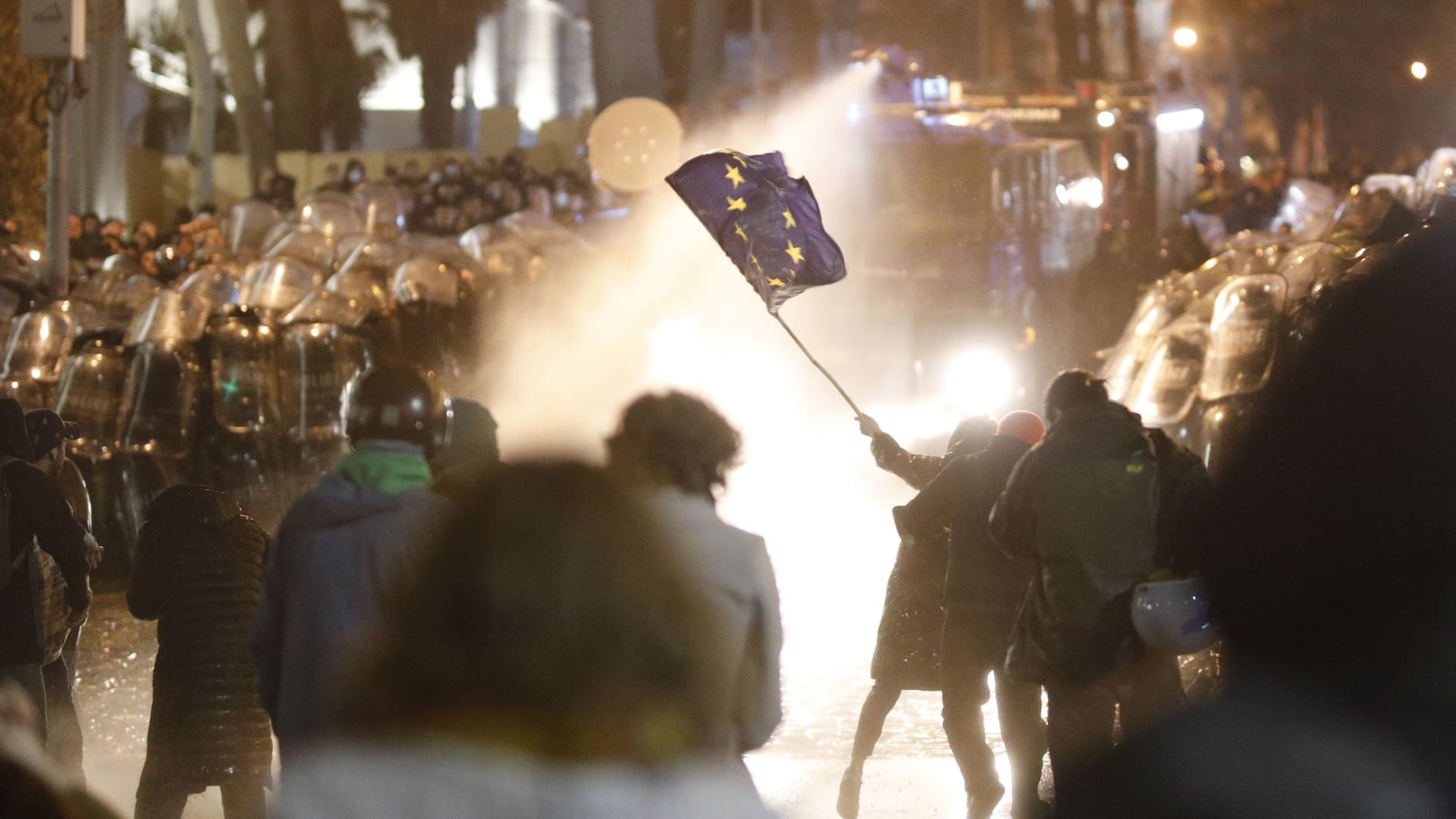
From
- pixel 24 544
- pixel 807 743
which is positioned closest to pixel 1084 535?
pixel 807 743

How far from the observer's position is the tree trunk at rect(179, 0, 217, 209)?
2872 centimetres

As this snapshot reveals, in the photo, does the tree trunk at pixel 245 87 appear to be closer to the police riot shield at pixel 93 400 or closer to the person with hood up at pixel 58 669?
the police riot shield at pixel 93 400

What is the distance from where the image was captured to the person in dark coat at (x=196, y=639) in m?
5.45

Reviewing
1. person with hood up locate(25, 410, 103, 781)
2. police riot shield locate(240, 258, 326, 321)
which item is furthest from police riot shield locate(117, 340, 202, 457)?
person with hood up locate(25, 410, 103, 781)

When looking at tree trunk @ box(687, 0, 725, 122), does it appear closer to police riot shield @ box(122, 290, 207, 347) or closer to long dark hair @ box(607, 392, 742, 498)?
police riot shield @ box(122, 290, 207, 347)

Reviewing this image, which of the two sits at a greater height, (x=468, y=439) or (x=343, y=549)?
(x=468, y=439)

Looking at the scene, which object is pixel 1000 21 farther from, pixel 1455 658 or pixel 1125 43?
pixel 1455 658

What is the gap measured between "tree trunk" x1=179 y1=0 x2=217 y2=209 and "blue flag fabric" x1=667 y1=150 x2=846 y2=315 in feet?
75.2

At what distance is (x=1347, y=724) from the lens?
352 centimetres

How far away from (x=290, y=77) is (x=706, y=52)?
11.1 m

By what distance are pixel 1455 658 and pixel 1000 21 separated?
25.1 metres

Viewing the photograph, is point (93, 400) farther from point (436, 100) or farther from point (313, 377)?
point (436, 100)

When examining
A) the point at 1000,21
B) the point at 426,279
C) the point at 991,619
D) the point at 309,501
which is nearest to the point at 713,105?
the point at 1000,21

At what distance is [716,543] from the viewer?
12.0 ft
